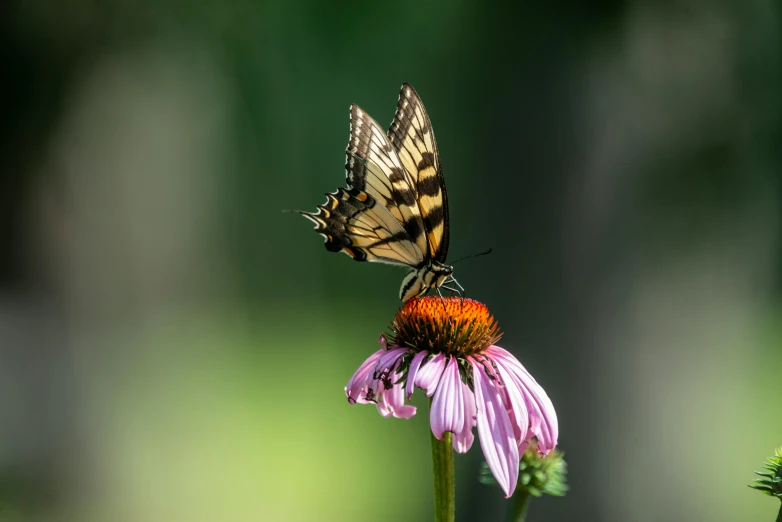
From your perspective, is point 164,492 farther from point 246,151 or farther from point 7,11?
point 7,11

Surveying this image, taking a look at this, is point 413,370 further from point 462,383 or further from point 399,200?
point 399,200

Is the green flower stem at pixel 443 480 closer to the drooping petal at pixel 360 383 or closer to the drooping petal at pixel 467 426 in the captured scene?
the drooping petal at pixel 467 426

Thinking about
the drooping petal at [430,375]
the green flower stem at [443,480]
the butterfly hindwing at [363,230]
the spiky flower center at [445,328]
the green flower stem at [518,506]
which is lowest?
the green flower stem at [518,506]

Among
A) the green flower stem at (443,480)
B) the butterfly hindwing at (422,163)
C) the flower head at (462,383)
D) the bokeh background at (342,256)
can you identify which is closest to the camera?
the green flower stem at (443,480)

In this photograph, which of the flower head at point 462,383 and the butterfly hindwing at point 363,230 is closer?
the flower head at point 462,383

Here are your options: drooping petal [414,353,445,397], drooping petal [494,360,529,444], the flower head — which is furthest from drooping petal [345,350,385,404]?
drooping petal [494,360,529,444]

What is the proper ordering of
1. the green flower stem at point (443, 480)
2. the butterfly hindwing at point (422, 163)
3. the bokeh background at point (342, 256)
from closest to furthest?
the green flower stem at point (443, 480) < the butterfly hindwing at point (422, 163) < the bokeh background at point (342, 256)

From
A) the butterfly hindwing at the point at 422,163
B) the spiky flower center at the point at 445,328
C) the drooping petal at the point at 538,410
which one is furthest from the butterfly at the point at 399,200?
the drooping petal at the point at 538,410

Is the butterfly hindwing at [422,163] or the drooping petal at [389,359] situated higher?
the butterfly hindwing at [422,163]

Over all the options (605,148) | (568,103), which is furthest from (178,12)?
(605,148)
